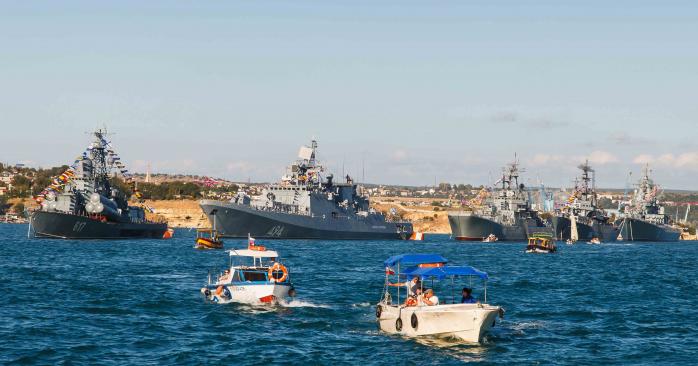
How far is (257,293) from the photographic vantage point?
186ft

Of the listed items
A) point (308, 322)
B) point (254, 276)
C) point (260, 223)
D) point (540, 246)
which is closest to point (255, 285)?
point (254, 276)

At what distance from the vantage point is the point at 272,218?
175 m

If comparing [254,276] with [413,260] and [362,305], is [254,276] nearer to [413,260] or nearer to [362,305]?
[362,305]

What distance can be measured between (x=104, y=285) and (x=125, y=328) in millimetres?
22843

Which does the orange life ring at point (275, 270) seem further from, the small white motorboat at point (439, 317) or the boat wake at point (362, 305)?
the small white motorboat at point (439, 317)

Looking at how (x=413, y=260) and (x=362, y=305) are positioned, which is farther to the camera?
(x=362, y=305)

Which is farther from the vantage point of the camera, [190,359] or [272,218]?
[272,218]

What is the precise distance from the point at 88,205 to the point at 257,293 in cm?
10619

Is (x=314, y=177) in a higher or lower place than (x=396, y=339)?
higher

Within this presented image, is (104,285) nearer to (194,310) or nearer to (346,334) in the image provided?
(194,310)

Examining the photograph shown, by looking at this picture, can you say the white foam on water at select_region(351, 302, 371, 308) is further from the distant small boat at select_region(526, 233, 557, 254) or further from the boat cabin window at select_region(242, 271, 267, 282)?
the distant small boat at select_region(526, 233, 557, 254)

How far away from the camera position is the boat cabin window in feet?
188

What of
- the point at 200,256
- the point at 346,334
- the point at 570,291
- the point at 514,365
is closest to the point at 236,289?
the point at 346,334

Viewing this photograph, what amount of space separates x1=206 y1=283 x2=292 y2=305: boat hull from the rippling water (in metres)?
0.75
